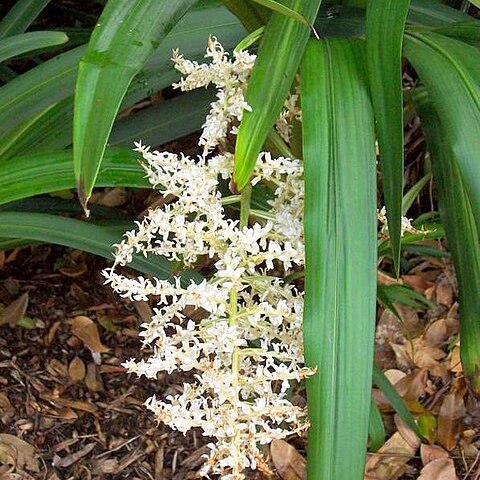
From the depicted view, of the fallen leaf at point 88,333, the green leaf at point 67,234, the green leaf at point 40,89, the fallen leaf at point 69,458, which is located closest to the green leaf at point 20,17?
the green leaf at point 40,89

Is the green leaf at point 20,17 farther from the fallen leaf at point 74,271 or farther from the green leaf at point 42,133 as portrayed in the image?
the fallen leaf at point 74,271

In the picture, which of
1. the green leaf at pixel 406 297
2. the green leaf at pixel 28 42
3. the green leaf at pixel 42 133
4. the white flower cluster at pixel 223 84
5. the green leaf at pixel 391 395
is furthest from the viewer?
the green leaf at pixel 406 297

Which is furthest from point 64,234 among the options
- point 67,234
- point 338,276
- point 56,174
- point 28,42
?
point 338,276

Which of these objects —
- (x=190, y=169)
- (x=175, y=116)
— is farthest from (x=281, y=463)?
(x=190, y=169)

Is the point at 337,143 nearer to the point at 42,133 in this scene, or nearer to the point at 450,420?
the point at 42,133

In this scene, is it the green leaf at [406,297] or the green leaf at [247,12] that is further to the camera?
the green leaf at [406,297]

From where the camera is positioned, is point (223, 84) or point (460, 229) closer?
point (223, 84)

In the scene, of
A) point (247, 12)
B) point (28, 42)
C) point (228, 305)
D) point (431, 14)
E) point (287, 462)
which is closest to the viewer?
point (228, 305)
